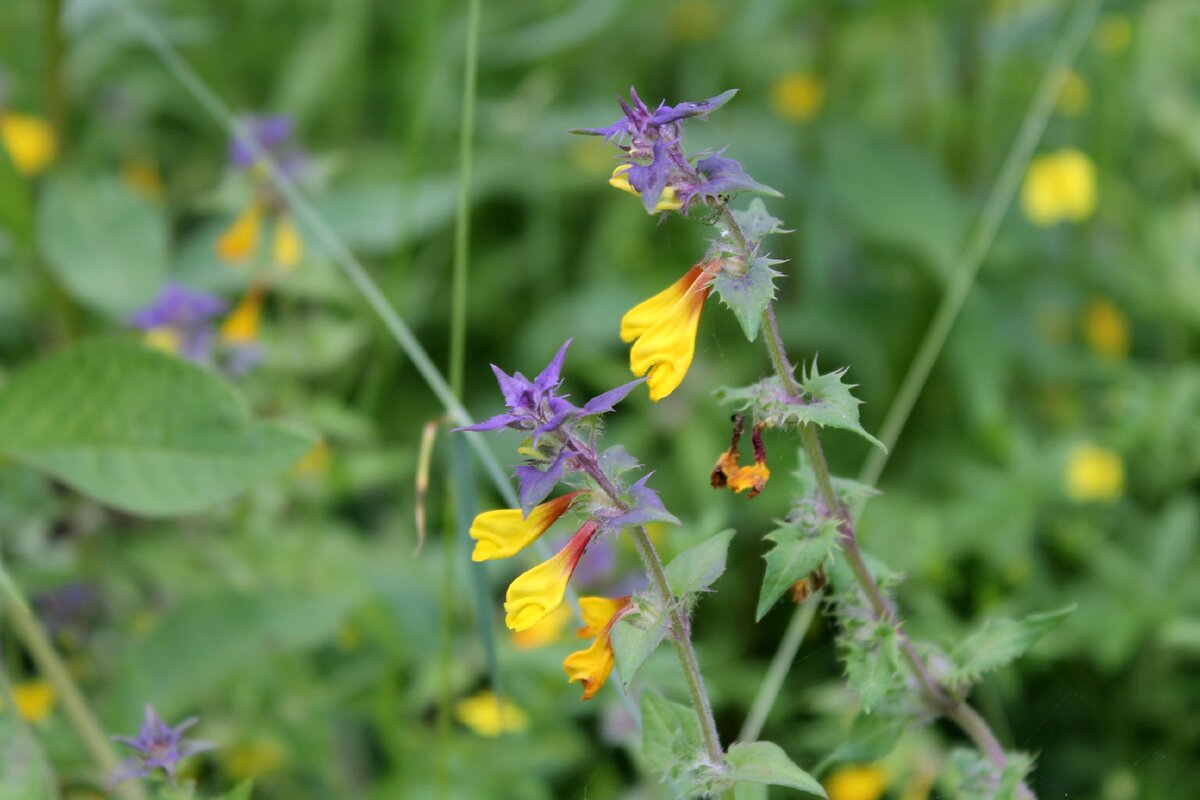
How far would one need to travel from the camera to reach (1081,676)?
6.68ft

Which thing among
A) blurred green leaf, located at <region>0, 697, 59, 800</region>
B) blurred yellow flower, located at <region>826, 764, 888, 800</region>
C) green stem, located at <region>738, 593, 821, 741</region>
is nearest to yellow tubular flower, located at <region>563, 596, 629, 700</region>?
green stem, located at <region>738, 593, 821, 741</region>

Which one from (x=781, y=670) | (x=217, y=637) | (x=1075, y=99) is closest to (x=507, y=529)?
(x=781, y=670)

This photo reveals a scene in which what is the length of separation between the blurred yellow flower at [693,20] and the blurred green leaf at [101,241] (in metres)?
1.59

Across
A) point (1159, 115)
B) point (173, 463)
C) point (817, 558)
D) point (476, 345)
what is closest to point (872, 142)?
point (1159, 115)

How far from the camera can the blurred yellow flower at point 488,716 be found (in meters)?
1.70

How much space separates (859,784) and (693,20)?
6.37 feet

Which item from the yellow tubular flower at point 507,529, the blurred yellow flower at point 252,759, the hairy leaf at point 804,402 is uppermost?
the hairy leaf at point 804,402

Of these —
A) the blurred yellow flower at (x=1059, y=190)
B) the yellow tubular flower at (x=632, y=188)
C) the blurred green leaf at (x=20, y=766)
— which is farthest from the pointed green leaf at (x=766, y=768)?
the blurred yellow flower at (x=1059, y=190)

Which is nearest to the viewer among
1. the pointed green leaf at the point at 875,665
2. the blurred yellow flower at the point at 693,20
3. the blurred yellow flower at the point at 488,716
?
the pointed green leaf at the point at 875,665

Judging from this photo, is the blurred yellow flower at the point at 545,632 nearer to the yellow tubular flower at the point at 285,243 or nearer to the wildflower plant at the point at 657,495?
the yellow tubular flower at the point at 285,243

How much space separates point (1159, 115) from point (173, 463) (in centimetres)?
202

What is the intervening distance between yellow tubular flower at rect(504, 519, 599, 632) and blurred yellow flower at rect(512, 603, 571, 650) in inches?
37.9

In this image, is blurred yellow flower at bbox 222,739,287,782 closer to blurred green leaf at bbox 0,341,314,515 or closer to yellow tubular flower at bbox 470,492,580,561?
blurred green leaf at bbox 0,341,314,515

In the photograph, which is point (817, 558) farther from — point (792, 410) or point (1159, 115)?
point (1159, 115)
